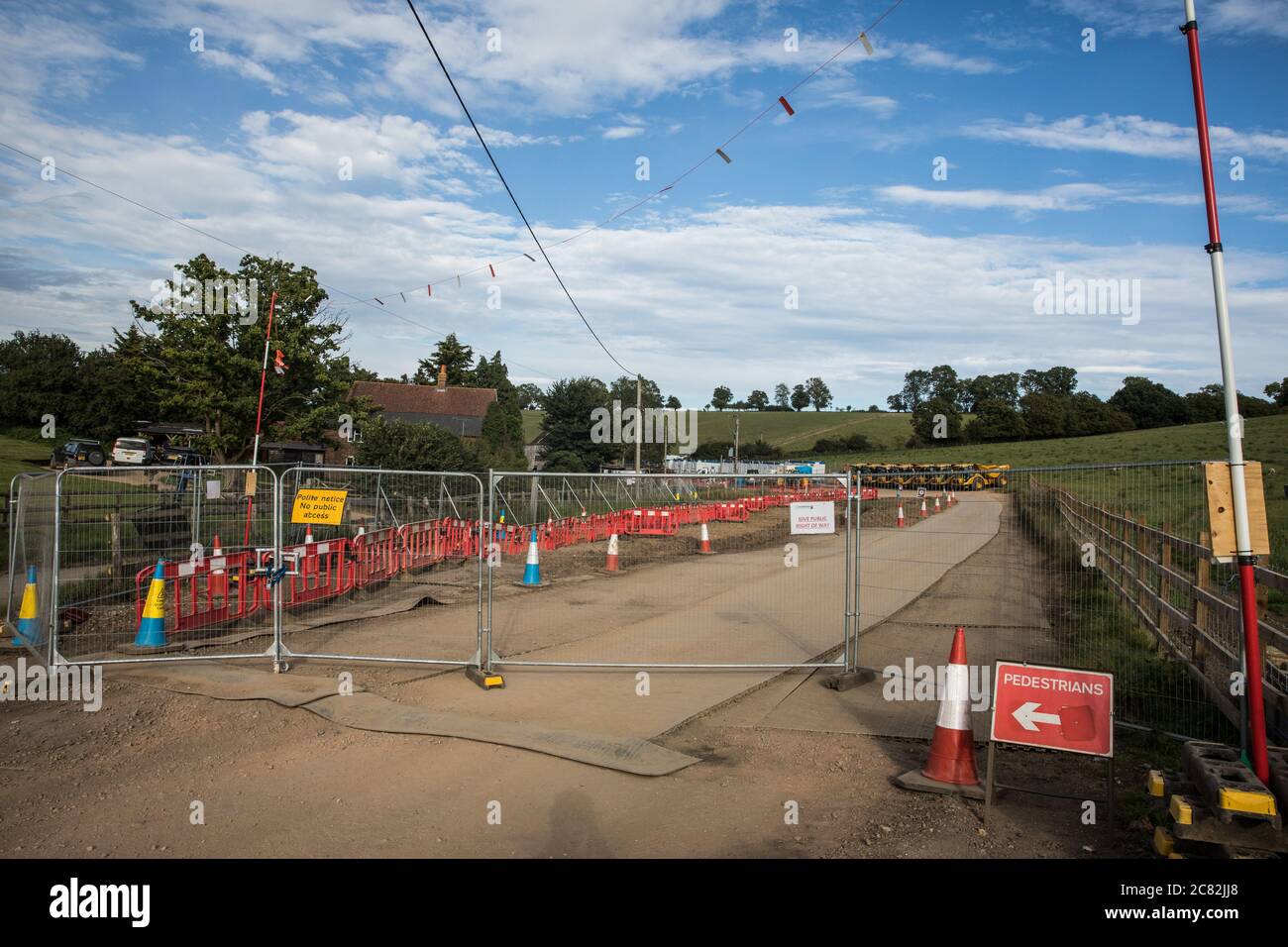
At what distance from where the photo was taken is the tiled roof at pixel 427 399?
77.8 m

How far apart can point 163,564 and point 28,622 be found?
1.73 meters

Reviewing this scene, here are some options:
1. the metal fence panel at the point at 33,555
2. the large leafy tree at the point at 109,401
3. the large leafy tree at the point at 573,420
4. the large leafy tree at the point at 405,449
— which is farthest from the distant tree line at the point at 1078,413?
the metal fence panel at the point at 33,555

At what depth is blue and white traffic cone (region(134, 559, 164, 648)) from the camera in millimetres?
9812

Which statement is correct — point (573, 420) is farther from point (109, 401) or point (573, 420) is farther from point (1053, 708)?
point (1053, 708)

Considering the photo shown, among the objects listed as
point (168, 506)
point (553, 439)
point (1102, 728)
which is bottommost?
point (1102, 728)

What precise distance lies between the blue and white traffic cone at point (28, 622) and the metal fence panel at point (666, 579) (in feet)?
16.9

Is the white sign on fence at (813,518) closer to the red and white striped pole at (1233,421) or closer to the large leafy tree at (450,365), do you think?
the red and white striped pole at (1233,421)

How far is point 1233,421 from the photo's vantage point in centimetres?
475

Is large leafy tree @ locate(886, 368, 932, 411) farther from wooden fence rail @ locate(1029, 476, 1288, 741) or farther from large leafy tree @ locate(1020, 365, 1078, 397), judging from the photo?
wooden fence rail @ locate(1029, 476, 1288, 741)
